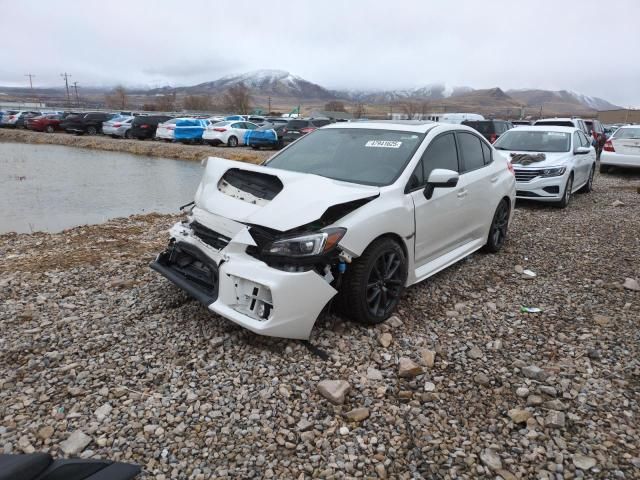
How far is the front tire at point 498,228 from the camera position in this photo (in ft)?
20.6

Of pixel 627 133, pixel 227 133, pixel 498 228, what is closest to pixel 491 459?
pixel 498 228

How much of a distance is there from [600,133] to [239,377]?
80.6 feet

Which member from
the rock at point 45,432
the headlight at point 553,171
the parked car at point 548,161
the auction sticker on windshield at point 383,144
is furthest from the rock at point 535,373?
the headlight at point 553,171

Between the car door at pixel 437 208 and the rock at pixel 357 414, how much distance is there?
1831mm

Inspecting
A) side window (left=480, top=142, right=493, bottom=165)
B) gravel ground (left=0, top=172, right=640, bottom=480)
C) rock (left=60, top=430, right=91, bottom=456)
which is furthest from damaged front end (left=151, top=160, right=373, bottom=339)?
side window (left=480, top=142, right=493, bottom=165)

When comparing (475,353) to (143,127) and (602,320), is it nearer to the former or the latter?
(602,320)

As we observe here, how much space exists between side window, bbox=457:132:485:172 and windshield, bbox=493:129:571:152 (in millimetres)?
5201

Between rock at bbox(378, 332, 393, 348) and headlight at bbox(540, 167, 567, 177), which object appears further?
headlight at bbox(540, 167, 567, 177)

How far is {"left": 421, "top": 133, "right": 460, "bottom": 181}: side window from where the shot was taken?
473 cm

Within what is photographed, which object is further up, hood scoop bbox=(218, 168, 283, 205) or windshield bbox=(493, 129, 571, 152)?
windshield bbox=(493, 129, 571, 152)

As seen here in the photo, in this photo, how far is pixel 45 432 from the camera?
2.86m

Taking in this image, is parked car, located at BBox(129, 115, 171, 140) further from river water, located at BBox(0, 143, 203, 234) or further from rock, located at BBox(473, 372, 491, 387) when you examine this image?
rock, located at BBox(473, 372, 491, 387)

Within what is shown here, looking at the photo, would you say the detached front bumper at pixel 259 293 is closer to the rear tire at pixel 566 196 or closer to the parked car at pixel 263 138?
the rear tire at pixel 566 196

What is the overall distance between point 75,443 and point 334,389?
5.25ft
